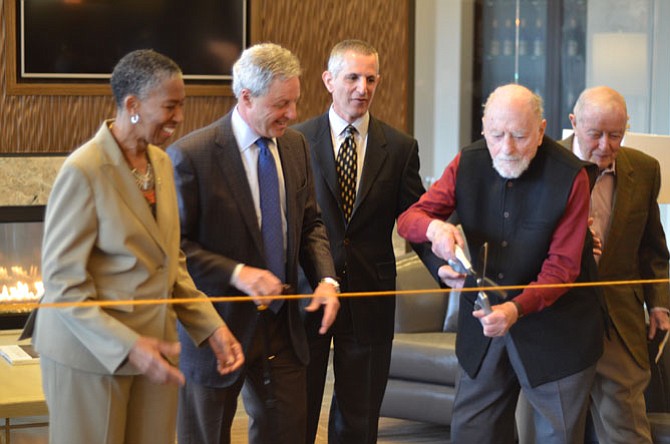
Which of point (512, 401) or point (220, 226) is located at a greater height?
point (220, 226)

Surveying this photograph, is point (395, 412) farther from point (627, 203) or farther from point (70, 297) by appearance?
point (70, 297)

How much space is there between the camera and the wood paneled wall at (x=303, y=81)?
6027 millimetres

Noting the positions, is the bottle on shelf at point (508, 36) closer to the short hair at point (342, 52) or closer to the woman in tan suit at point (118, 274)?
the short hair at point (342, 52)

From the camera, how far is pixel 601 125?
11.2 ft

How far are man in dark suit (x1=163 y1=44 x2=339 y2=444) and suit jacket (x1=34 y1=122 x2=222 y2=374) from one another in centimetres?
38

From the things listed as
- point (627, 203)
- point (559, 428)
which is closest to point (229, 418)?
point (559, 428)

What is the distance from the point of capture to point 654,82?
6.61 metres

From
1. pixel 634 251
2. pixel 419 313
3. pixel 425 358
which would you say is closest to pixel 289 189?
pixel 634 251

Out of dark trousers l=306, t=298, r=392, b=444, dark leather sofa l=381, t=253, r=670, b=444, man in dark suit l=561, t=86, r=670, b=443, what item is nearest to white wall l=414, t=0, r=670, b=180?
dark leather sofa l=381, t=253, r=670, b=444

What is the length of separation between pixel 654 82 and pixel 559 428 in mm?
3963

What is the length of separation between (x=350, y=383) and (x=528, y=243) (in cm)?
82

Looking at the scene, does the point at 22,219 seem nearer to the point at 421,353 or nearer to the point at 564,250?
the point at 421,353

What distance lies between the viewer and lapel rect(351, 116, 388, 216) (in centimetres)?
355

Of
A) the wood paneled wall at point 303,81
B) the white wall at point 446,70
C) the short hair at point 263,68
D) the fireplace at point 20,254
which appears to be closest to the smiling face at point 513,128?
the short hair at point 263,68
